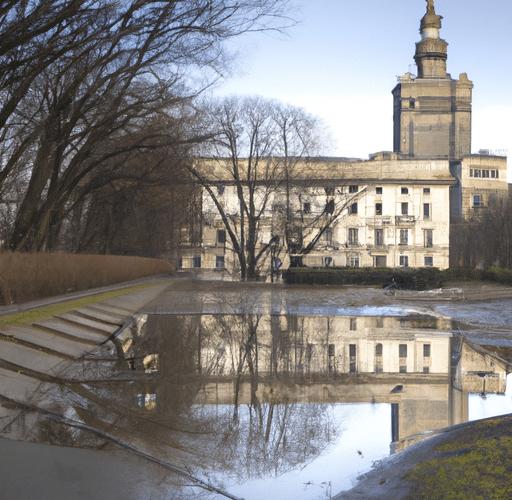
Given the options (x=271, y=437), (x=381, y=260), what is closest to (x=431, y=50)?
(x=381, y=260)

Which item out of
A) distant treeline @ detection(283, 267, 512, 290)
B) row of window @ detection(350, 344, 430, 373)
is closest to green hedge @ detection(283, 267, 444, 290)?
distant treeline @ detection(283, 267, 512, 290)

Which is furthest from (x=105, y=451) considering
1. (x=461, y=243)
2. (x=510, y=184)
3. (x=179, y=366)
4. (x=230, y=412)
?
(x=510, y=184)

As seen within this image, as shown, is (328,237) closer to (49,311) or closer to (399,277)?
(399,277)

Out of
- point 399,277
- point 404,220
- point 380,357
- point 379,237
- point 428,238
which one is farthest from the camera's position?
point 428,238

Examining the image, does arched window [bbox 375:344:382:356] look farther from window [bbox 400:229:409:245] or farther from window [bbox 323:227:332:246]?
window [bbox 400:229:409:245]

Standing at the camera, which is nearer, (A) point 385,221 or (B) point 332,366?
(B) point 332,366

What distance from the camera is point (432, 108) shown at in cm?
8744

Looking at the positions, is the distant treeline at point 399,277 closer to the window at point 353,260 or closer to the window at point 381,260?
the window at point 353,260

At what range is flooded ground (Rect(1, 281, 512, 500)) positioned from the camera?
5.60 metres

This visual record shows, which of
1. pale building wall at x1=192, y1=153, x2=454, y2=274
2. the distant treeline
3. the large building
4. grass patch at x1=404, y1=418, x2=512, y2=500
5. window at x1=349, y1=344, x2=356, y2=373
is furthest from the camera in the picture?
pale building wall at x1=192, y1=153, x2=454, y2=274

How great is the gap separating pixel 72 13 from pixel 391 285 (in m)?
22.0

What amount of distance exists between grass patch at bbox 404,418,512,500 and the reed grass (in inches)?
434

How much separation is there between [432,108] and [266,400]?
281ft

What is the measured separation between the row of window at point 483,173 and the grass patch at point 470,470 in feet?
267
